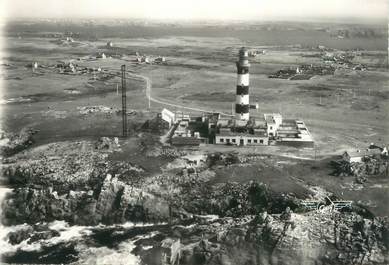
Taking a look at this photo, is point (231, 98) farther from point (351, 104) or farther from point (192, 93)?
point (351, 104)

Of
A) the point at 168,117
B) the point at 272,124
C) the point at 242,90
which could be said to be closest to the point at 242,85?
the point at 242,90

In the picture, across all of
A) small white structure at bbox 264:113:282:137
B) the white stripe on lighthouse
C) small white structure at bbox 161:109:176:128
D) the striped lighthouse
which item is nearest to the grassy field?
small white structure at bbox 264:113:282:137

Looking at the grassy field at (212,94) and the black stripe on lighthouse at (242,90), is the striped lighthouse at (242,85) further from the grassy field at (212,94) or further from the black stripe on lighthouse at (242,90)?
the grassy field at (212,94)

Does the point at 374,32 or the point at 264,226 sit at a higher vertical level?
the point at 374,32

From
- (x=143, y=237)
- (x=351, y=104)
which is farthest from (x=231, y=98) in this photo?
(x=143, y=237)

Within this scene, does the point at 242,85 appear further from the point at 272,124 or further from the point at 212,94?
the point at 212,94

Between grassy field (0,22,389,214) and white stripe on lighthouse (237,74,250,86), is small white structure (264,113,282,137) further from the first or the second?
white stripe on lighthouse (237,74,250,86)

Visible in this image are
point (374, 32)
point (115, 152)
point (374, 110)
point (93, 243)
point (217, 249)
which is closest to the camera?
point (217, 249)

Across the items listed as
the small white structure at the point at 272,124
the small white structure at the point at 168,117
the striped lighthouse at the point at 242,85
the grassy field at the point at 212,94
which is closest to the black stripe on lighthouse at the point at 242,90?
the striped lighthouse at the point at 242,85

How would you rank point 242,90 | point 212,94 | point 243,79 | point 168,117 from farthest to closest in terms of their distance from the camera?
point 212,94, point 168,117, point 242,90, point 243,79
